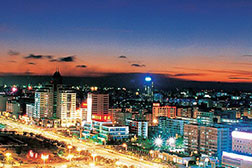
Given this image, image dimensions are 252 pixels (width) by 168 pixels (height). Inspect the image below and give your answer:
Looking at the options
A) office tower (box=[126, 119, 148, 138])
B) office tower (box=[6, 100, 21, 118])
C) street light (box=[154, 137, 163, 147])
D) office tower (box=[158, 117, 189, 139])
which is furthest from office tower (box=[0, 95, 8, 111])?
street light (box=[154, 137, 163, 147])

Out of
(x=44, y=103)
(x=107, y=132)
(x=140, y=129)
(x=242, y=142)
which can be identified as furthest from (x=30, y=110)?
(x=242, y=142)

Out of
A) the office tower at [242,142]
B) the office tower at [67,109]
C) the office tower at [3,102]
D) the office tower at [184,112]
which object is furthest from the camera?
the office tower at [3,102]

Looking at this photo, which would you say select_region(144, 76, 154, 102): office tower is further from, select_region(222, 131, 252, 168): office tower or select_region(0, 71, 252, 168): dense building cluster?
select_region(222, 131, 252, 168): office tower

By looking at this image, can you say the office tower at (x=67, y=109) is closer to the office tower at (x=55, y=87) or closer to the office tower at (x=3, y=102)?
the office tower at (x=55, y=87)

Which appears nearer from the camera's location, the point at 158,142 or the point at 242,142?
the point at 242,142

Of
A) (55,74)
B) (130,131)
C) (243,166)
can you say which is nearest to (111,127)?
(130,131)

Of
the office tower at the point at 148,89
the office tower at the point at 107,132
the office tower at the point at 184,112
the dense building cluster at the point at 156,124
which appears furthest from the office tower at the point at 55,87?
the office tower at the point at 148,89

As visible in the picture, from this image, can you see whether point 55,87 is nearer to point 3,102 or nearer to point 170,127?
point 170,127
